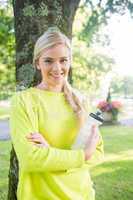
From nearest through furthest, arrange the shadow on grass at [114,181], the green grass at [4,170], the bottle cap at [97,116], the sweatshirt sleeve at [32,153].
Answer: the sweatshirt sleeve at [32,153], the bottle cap at [97,116], the shadow on grass at [114,181], the green grass at [4,170]

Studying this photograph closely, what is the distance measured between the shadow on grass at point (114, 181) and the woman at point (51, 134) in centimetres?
382

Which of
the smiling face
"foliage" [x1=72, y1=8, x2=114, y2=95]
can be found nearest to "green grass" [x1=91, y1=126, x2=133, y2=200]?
the smiling face

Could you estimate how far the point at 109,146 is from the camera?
1182 cm

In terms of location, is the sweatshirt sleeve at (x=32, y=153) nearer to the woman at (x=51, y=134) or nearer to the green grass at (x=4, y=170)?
the woman at (x=51, y=134)

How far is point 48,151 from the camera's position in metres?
2.25

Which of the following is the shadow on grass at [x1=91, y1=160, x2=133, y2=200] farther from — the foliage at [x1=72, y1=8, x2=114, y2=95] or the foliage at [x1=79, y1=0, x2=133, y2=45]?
the foliage at [x1=72, y1=8, x2=114, y2=95]

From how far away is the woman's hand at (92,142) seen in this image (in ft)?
7.69

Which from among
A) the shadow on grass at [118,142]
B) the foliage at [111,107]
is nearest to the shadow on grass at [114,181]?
the shadow on grass at [118,142]

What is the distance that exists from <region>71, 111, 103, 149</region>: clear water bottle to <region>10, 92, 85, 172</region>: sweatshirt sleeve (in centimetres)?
9

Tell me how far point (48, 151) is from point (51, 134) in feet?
0.46

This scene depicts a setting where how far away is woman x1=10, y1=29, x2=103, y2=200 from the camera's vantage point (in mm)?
2260

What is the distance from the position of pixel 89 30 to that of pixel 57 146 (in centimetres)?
542

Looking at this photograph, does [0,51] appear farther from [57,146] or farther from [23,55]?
[57,146]

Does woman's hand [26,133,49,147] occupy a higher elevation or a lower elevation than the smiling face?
lower
